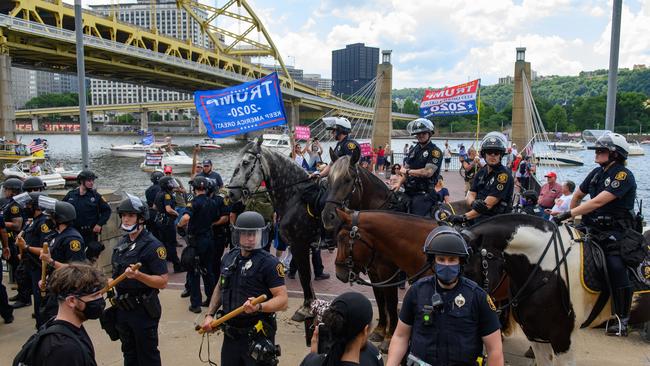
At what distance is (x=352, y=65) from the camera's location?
577 ft

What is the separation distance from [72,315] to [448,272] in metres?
2.41

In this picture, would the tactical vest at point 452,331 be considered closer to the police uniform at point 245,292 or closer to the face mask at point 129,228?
the police uniform at point 245,292

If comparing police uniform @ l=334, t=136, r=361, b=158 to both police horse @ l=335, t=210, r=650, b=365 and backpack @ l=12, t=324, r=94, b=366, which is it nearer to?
police horse @ l=335, t=210, r=650, b=365

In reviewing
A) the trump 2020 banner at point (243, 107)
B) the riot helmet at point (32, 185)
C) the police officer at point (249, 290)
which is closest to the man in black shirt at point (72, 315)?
the police officer at point (249, 290)

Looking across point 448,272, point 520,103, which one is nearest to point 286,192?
point 448,272

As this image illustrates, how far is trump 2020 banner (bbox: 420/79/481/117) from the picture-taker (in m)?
24.6

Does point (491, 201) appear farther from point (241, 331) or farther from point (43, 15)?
point (43, 15)

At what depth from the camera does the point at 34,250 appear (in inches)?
270

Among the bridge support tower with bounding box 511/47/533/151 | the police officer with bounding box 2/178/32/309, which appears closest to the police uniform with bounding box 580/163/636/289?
the police officer with bounding box 2/178/32/309

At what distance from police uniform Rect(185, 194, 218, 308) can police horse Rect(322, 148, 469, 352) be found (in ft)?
7.37

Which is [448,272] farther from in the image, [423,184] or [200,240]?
[200,240]

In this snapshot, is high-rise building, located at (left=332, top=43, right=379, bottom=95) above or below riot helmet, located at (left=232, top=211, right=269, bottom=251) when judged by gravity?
above

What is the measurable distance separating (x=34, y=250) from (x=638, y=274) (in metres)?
6.97

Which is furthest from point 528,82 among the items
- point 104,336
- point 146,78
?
point 146,78
